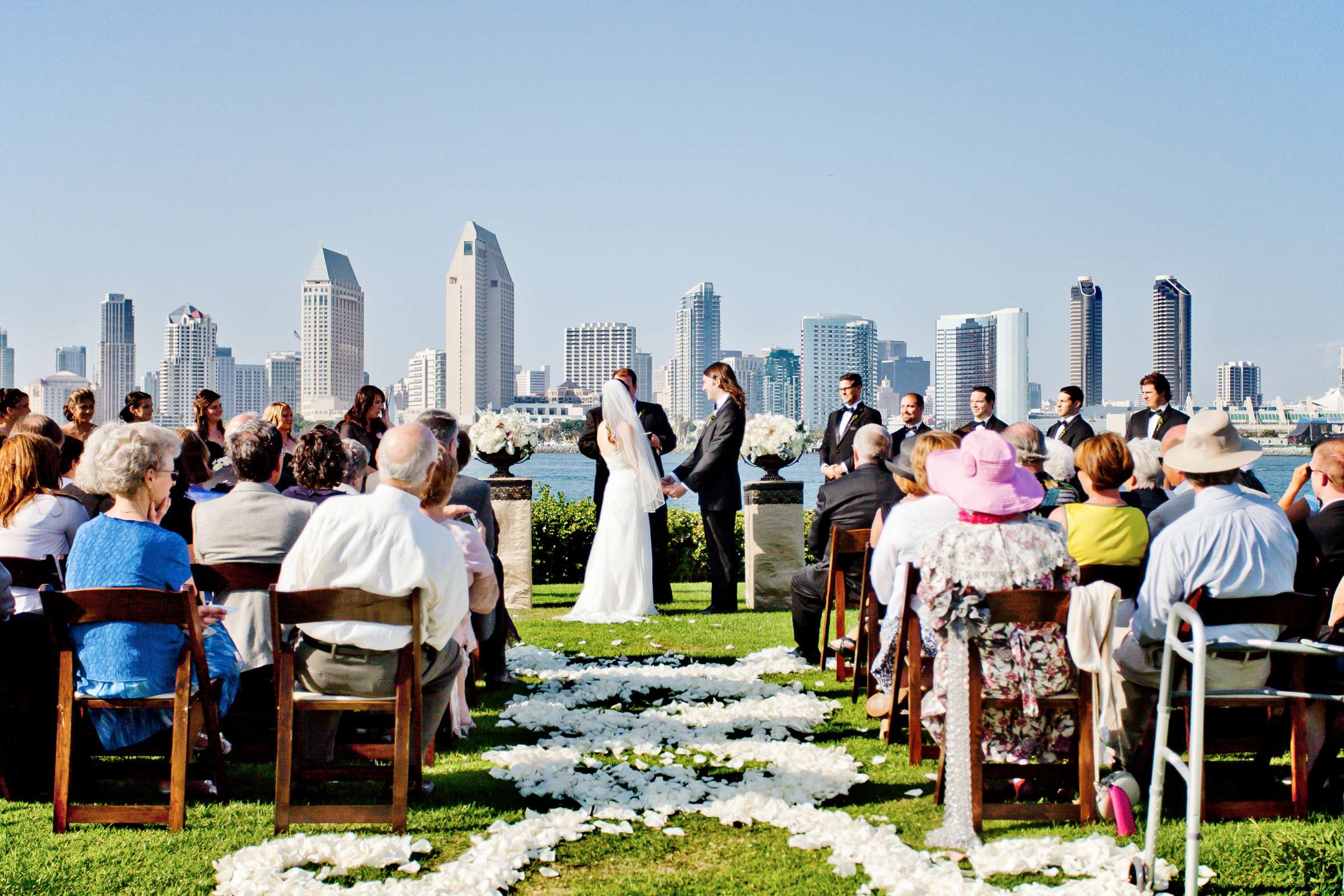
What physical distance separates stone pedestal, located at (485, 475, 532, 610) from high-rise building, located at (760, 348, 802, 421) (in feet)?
A: 543

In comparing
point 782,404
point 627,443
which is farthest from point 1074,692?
point 782,404

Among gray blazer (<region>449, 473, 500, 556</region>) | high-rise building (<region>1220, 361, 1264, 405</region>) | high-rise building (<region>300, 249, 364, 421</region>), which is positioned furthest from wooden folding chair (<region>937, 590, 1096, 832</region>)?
high-rise building (<region>300, 249, 364, 421</region>)

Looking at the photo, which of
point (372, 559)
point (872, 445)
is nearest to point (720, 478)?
point (872, 445)

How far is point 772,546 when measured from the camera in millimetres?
10953

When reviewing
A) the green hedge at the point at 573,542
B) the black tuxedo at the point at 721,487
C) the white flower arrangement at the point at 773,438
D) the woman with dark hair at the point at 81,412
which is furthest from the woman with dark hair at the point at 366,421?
the white flower arrangement at the point at 773,438

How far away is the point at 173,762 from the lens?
167 inches

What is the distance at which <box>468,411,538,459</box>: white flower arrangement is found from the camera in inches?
434

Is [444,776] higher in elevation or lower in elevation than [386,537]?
lower

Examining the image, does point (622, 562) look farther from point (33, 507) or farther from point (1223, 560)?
point (1223, 560)

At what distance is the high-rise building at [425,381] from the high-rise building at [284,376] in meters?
17.6

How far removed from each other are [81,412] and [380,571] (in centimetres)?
737

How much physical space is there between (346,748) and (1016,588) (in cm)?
291

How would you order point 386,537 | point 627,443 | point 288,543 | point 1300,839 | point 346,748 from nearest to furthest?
point 1300,839 → point 386,537 → point 346,748 → point 288,543 → point 627,443

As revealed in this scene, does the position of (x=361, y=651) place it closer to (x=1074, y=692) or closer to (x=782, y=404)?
(x=1074, y=692)
